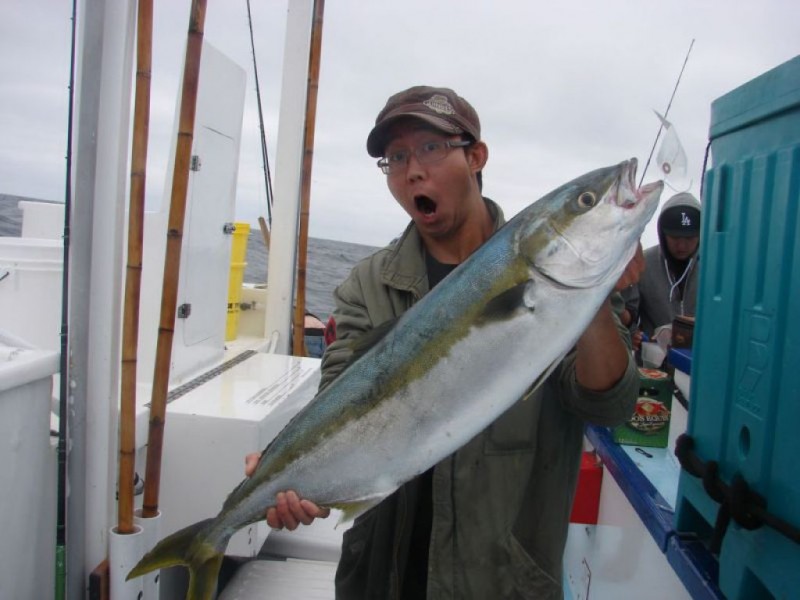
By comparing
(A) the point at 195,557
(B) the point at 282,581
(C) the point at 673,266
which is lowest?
(B) the point at 282,581

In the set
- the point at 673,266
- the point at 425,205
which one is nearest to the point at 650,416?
the point at 425,205

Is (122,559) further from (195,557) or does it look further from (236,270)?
(236,270)

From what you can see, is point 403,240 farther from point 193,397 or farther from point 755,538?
point 193,397

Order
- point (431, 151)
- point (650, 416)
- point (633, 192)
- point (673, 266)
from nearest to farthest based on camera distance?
point (633, 192) < point (431, 151) < point (650, 416) < point (673, 266)

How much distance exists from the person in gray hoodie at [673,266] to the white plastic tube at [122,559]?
143 inches

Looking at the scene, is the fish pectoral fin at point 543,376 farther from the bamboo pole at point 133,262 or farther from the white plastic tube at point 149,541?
the white plastic tube at point 149,541

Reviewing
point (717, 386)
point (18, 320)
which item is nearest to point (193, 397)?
point (18, 320)

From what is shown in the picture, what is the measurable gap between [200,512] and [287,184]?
272 centimetres

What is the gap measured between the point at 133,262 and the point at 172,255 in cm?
19

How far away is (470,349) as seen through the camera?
1.63m

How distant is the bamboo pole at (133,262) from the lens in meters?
2.35

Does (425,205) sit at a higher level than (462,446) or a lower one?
higher

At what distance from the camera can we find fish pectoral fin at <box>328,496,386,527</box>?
5.84ft

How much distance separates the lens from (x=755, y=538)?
1367 mm
